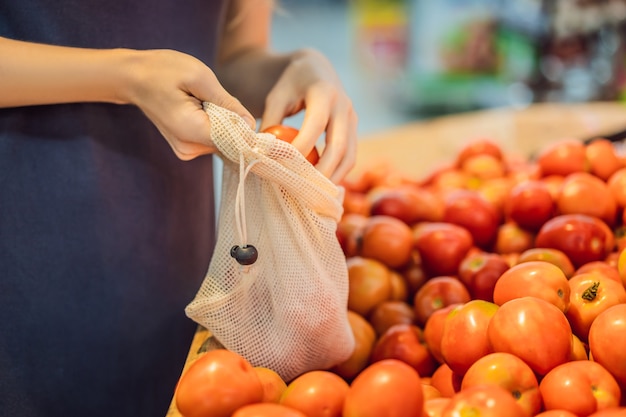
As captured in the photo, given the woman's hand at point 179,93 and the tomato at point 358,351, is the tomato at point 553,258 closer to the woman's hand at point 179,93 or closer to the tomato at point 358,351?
the tomato at point 358,351

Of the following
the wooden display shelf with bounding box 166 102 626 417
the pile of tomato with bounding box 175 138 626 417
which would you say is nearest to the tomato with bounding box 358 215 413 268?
the pile of tomato with bounding box 175 138 626 417

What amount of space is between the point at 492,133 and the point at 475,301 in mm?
1521

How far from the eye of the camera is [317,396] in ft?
2.60

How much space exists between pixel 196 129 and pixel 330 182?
0.66 feet

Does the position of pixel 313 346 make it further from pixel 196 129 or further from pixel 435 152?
pixel 435 152

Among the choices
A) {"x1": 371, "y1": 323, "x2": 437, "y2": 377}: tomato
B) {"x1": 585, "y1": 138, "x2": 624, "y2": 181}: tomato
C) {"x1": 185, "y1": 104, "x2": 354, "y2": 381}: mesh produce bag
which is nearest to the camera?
{"x1": 185, "y1": 104, "x2": 354, "y2": 381}: mesh produce bag

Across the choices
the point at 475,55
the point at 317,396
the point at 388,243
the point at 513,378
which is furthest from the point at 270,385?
the point at 475,55

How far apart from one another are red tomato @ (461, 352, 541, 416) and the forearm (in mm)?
611

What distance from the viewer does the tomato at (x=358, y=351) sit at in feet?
3.58

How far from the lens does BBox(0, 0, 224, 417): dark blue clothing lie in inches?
42.8

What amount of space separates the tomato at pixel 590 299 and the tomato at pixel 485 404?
0.24m

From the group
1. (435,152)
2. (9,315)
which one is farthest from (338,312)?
(435,152)

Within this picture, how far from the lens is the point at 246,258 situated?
90 cm

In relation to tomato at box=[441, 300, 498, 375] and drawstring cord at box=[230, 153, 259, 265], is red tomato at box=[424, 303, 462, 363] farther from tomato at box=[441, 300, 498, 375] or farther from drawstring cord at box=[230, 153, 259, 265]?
drawstring cord at box=[230, 153, 259, 265]
